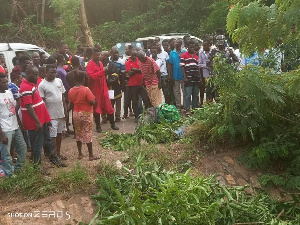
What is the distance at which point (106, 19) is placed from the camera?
81.5ft

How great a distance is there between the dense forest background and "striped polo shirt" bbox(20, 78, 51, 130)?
44.9ft

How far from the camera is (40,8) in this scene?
22594 mm

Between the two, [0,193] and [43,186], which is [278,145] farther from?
[0,193]

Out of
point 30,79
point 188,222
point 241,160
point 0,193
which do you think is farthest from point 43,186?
point 241,160

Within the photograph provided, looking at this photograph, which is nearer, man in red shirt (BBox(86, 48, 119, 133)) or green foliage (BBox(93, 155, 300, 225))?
green foliage (BBox(93, 155, 300, 225))

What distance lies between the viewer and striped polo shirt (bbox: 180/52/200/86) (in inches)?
325

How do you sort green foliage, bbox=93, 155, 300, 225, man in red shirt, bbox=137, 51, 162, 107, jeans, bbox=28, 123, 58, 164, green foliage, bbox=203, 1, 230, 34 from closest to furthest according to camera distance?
green foliage, bbox=93, 155, 300, 225, jeans, bbox=28, 123, 58, 164, man in red shirt, bbox=137, 51, 162, 107, green foliage, bbox=203, 1, 230, 34

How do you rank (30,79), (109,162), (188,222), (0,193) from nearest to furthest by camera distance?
1. (188,222)
2. (0,193)
3. (30,79)
4. (109,162)

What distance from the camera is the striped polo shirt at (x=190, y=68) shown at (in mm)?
8266

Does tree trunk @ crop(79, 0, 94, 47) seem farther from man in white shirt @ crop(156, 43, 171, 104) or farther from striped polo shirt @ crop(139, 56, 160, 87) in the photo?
striped polo shirt @ crop(139, 56, 160, 87)

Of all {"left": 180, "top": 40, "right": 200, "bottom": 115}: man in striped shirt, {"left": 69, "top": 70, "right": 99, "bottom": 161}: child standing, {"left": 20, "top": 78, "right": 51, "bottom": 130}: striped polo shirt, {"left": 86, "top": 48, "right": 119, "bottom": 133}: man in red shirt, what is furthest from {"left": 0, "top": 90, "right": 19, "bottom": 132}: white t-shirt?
{"left": 180, "top": 40, "right": 200, "bottom": 115}: man in striped shirt

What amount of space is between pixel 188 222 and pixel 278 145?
238cm

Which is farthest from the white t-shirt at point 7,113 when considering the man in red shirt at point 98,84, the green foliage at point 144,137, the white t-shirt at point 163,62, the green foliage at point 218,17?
the green foliage at point 218,17

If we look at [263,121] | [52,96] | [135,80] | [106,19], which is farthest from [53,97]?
[106,19]
